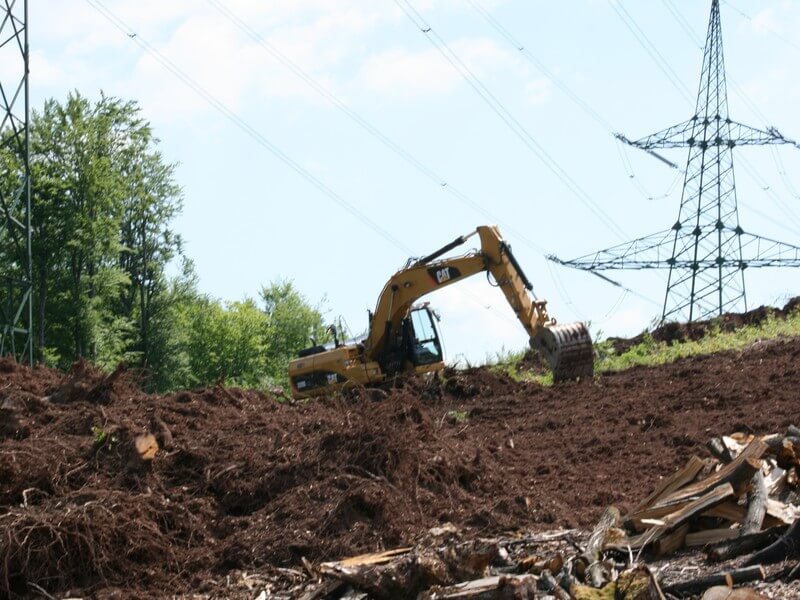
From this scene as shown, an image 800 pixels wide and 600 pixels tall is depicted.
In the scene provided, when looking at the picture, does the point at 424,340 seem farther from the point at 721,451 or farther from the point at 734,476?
the point at 734,476

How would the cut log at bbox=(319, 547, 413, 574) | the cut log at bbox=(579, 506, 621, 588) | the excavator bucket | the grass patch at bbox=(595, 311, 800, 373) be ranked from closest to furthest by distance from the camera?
the cut log at bbox=(579, 506, 621, 588), the cut log at bbox=(319, 547, 413, 574), the excavator bucket, the grass patch at bbox=(595, 311, 800, 373)

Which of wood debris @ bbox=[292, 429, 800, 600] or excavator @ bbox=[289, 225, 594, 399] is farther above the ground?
excavator @ bbox=[289, 225, 594, 399]

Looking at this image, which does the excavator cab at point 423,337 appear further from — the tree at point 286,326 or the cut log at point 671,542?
the tree at point 286,326

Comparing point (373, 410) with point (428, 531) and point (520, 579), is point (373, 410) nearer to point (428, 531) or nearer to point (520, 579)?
point (428, 531)

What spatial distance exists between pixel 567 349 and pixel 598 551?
11210mm

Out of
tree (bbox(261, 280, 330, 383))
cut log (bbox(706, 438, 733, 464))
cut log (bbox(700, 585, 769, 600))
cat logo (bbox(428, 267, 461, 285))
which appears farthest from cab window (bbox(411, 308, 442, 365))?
tree (bbox(261, 280, 330, 383))

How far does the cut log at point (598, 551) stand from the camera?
774 centimetres

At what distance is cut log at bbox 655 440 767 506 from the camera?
846 cm

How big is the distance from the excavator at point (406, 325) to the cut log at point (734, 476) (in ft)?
36.1

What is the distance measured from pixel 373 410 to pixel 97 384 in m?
3.44

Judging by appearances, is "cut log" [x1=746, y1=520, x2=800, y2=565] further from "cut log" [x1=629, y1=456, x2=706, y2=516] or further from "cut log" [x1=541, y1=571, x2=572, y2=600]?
"cut log" [x1=629, y1=456, x2=706, y2=516]

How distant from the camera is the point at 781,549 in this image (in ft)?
24.9

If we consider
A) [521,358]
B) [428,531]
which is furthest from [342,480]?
[521,358]

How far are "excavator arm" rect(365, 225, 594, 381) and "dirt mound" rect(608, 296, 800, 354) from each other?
582 centimetres
